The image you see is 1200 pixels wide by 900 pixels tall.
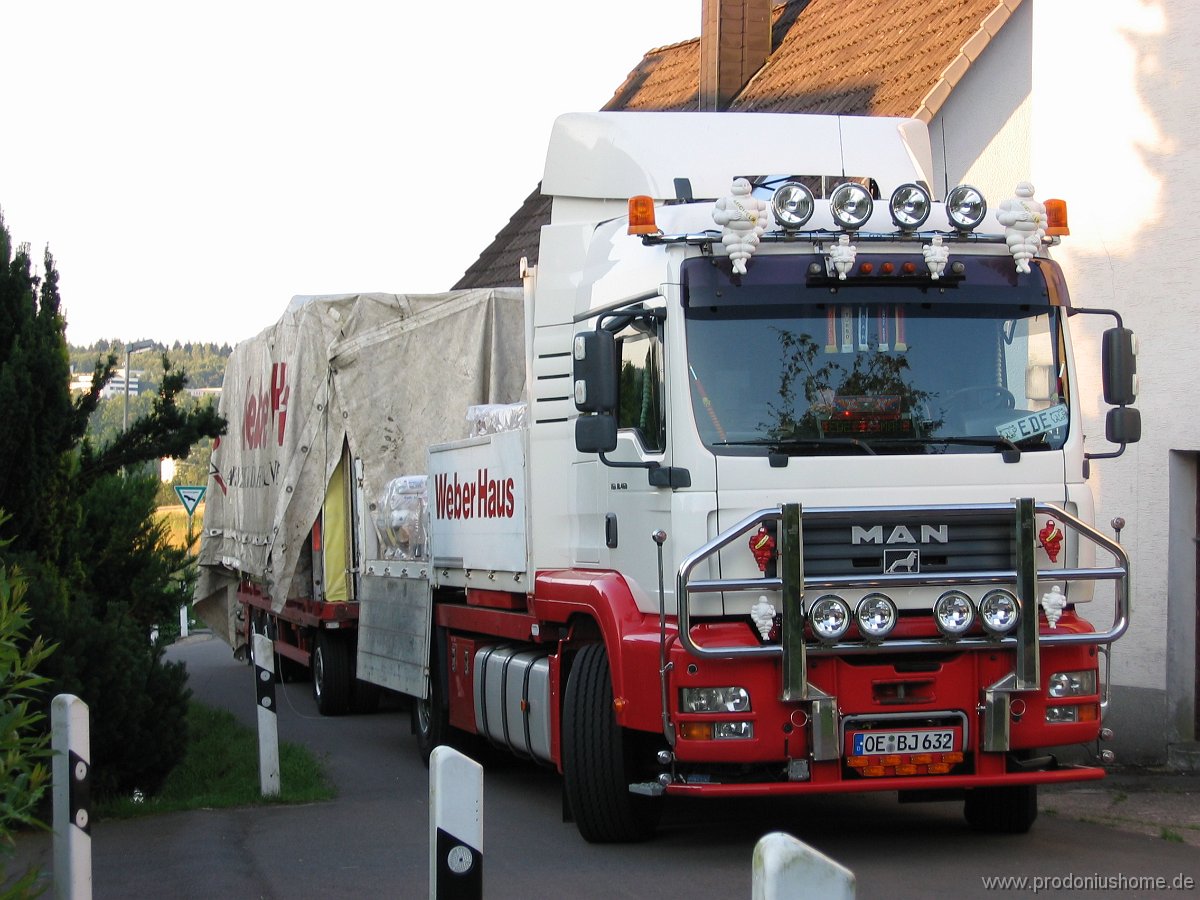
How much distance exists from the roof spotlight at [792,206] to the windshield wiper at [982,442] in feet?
3.79

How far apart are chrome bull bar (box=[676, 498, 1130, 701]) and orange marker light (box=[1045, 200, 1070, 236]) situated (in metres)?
1.48

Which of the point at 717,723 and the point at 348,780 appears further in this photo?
the point at 348,780

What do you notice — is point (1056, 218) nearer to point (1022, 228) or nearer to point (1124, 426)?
point (1022, 228)

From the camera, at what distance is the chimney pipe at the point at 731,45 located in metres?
20.4

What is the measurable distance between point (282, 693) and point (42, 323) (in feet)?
33.3

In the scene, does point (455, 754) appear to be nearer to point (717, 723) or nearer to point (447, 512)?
point (717, 723)

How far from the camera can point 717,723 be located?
747 centimetres

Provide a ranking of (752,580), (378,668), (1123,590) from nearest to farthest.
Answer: (752,580) → (1123,590) → (378,668)

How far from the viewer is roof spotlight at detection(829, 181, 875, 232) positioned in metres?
8.03

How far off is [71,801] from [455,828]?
236cm

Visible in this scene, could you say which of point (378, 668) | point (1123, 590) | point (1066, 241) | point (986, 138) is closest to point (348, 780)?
point (378, 668)

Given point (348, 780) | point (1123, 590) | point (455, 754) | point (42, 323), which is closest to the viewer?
point (455, 754)

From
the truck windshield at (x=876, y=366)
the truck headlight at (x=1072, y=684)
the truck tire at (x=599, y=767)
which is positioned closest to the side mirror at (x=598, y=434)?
the truck windshield at (x=876, y=366)

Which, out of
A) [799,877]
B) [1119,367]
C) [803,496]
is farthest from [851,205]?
[799,877]
